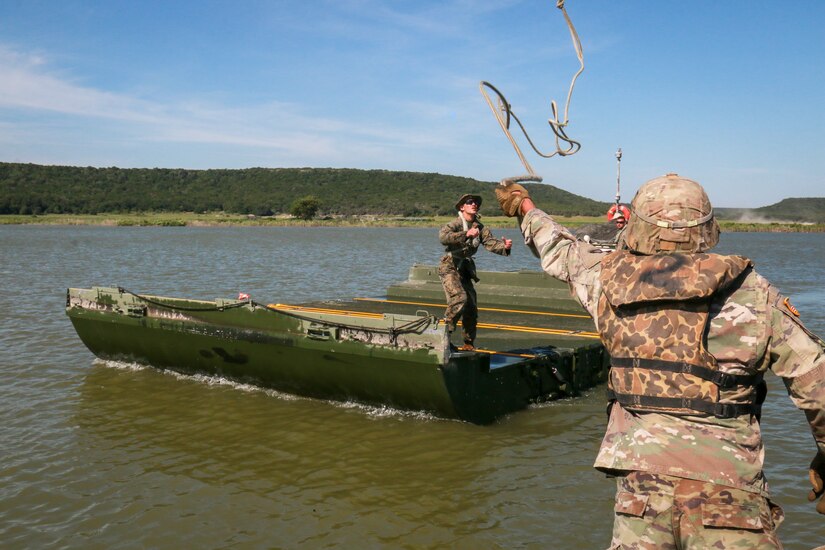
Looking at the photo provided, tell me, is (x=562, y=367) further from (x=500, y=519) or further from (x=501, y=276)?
(x=501, y=276)

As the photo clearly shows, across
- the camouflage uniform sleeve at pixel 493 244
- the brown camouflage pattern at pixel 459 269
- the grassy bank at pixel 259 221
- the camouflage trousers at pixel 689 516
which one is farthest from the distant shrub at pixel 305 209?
the camouflage trousers at pixel 689 516

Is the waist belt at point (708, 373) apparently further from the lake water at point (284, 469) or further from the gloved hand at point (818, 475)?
the lake water at point (284, 469)

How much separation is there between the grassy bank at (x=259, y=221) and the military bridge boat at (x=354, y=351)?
326 ft

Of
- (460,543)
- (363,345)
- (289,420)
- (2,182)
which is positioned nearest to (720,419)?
(460,543)

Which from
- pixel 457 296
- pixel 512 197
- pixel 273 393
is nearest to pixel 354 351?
pixel 457 296

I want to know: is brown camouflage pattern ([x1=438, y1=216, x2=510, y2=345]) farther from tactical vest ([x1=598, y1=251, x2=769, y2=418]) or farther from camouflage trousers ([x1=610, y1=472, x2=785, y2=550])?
camouflage trousers ([x1=610, y1=472, x2=785, y2=550])

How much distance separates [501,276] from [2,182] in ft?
530

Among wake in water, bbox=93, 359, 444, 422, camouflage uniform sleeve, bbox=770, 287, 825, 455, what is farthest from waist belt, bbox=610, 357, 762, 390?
wake in water, bbox=93, 359, 444, 422

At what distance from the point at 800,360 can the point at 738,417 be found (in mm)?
297

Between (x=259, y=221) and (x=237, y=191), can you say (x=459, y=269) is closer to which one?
(x=259, y=221)

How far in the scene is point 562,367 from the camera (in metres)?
9.76

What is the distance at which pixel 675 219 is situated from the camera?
2965mm

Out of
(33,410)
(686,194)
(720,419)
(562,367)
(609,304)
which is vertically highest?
(686,194)

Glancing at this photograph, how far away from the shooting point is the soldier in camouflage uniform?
9.34m
